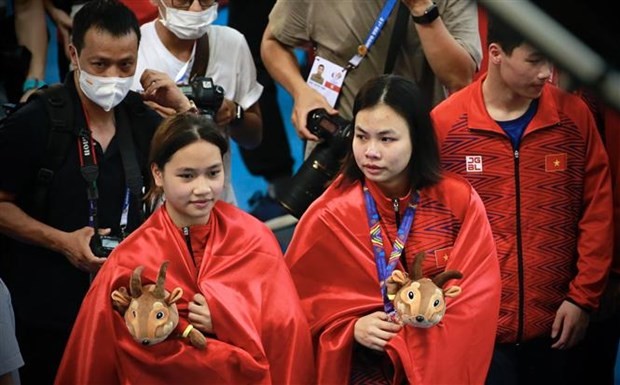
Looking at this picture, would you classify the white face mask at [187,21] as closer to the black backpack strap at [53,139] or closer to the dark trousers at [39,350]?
the black backpack strap at [53,139]

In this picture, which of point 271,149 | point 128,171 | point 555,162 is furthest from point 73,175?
point 271,149

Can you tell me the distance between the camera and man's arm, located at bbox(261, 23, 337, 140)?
359 centimetres

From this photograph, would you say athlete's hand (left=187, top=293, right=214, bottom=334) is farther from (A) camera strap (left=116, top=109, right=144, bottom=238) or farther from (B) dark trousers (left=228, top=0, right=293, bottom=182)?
(B) dark trousers (left=228, top=0, right=293, bottom=182)

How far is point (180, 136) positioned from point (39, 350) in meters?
1.02

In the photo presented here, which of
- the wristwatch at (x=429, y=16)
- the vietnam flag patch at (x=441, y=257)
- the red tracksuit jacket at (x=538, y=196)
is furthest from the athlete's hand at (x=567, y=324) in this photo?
the wristwatch at (x=429, y=16)

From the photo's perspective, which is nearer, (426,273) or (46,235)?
(426,273)

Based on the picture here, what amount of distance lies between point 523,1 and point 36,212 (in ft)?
9.03

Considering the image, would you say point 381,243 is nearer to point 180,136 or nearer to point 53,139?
point 180,136

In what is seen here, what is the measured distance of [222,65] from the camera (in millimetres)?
3844

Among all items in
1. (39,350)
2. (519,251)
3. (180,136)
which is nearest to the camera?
(180,136)

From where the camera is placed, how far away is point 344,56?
3793 mm

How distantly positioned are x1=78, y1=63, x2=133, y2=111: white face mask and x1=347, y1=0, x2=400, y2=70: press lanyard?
3.31 feet

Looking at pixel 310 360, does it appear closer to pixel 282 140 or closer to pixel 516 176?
pixel 516 176

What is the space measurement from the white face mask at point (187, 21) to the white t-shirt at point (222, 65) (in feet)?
0.32
